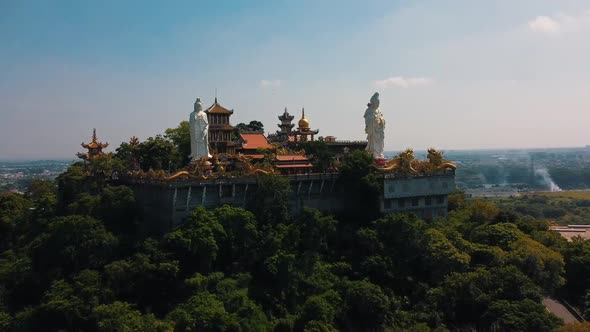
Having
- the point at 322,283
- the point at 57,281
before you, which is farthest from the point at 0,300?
the point at 322,283

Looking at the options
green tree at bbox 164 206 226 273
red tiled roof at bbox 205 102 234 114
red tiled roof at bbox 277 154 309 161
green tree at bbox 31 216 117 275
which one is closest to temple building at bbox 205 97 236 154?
red tiled roof at bbox 205 102 234 114

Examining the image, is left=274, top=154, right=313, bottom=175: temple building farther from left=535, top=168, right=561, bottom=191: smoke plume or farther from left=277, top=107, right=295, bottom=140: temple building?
left=535, top=168, right=561, bottom=191: smoke plume

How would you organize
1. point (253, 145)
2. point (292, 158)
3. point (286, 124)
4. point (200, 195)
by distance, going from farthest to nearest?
1. point (286, 124)
2. point (253, 145)
3. point (292, 158)
4. point (200, 195)

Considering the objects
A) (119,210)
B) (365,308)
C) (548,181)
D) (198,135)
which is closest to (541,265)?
(365,308)

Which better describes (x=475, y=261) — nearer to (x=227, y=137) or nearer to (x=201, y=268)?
(x=201, y=268)

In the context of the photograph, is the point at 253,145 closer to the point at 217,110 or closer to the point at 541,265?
the point at 217,110

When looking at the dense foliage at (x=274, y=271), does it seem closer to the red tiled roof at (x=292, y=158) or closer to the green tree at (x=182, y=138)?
the red tiled roof at (x=292, y=158)
